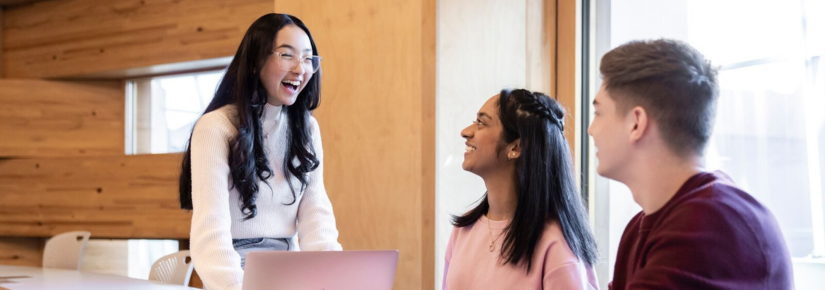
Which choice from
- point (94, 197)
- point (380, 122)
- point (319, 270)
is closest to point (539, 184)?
point (319, 270)

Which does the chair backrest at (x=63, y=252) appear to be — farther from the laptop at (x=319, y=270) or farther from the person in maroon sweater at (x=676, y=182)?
the person in maroon sweater at (x=676, y=182)

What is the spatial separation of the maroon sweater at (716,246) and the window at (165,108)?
467cm

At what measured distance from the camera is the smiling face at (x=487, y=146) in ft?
6.75

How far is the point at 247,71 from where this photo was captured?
7.53 ft

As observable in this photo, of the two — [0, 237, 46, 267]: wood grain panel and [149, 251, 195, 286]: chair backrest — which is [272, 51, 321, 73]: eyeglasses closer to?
[149, 251, 195, 286]: chair backrest

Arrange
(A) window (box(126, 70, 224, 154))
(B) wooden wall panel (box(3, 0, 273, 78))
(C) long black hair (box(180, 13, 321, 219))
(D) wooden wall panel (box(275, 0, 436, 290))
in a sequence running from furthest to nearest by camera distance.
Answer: (A) window (box(126, 70, 224, 154))
(B) wooden wall panel (box(3, 0, 273, 78))
(D) wooden wall panel (box(275, 0, 436, 290))
(C) long black hair (box(180, 13, 321, 219))

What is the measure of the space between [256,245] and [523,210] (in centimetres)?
74

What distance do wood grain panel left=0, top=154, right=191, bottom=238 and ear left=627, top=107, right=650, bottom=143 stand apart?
13.9 feet

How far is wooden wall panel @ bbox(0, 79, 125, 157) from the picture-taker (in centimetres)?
569

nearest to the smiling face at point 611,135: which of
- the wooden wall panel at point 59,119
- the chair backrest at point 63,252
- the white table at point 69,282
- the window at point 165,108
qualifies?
the white table at point 69,282

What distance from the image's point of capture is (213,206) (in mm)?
2074

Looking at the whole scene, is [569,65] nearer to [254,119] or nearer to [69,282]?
[254,119]

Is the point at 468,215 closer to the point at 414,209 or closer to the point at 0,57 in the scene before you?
the point at 414,209

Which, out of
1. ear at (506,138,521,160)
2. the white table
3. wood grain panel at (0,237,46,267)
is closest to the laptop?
ear at (506,138,521,160)
